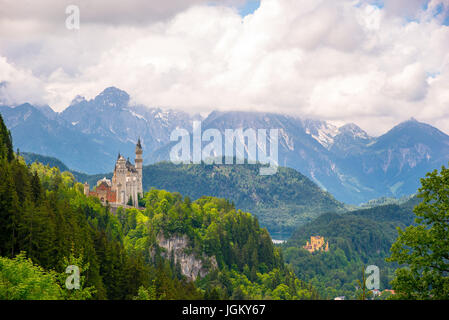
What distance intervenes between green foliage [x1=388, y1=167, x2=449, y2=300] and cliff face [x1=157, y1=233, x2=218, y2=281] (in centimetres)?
10425

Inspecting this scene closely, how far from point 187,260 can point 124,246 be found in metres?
30.3

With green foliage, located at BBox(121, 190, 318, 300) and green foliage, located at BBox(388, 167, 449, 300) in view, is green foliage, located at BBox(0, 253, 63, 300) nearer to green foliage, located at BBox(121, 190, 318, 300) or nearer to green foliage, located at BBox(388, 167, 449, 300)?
green foliage, located at BBox(388, 167, 449, 300)

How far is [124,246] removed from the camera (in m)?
116

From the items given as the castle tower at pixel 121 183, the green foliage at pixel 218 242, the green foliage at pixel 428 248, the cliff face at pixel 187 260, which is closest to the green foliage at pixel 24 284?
the green foliage at pixel 428 248

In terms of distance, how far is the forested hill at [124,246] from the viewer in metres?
56.1

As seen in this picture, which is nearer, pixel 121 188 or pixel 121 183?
pixel 121 183

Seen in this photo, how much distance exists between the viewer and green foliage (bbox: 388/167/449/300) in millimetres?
37344

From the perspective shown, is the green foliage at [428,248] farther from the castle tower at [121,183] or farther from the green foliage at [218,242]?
the castle tower at [121,183]

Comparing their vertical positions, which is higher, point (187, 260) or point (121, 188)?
point (121, 188)

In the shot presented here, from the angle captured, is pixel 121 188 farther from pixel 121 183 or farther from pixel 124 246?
pixel 124 246

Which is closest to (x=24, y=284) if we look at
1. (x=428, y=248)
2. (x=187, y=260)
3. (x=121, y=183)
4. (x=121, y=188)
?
(x=428, y=248)

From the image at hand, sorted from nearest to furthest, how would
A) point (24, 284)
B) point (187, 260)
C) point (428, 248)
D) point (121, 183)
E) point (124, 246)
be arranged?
point (428, 248) < point (24, 284) < point (124, 246) < point (187, 260) < point (121, 183)

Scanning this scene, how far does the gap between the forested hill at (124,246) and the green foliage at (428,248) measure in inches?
960
